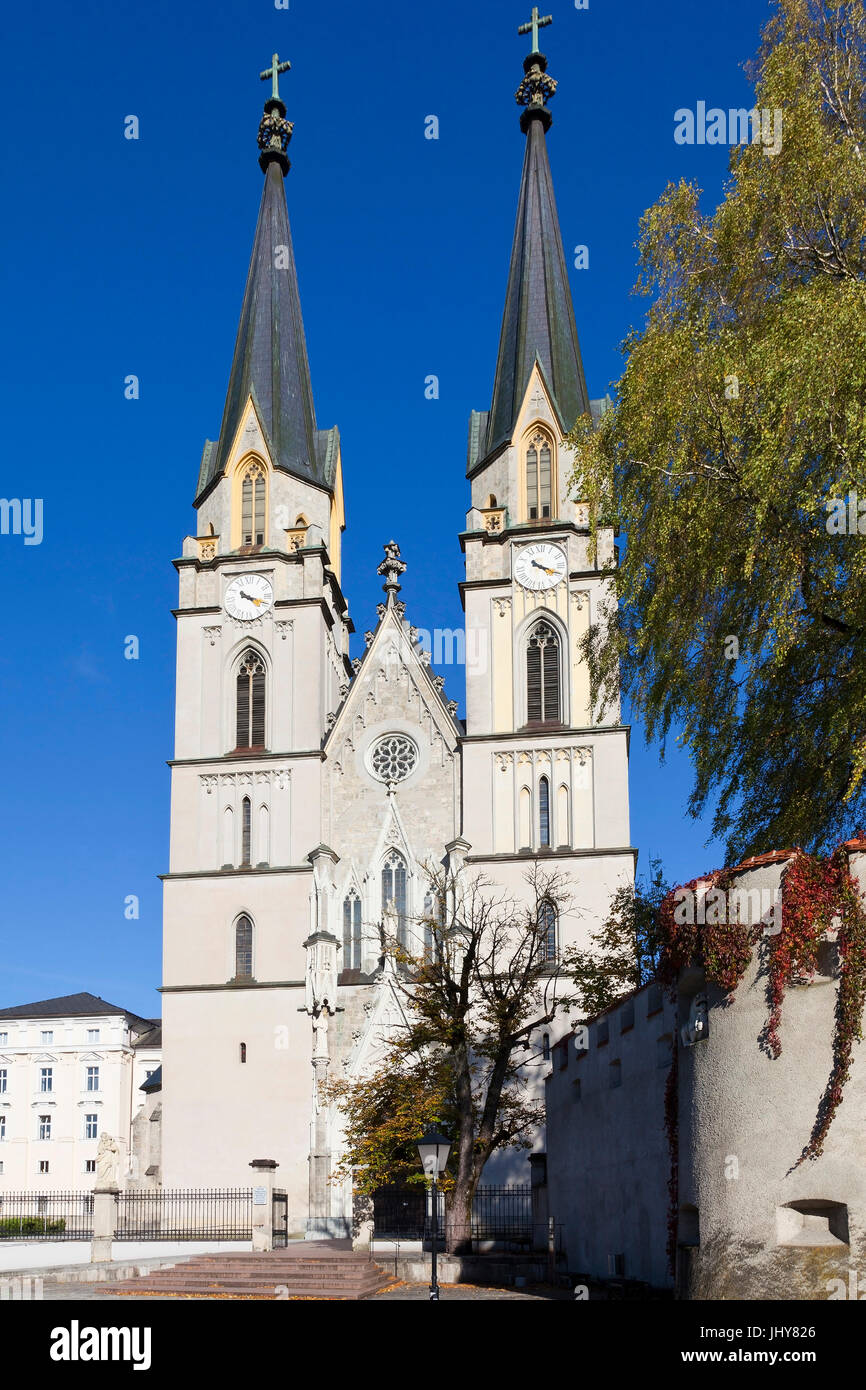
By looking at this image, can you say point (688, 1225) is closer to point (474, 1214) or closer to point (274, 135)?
point (474, 1214)

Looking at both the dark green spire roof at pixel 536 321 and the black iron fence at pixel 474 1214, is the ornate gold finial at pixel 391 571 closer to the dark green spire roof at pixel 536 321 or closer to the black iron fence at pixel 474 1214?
the dark green spire roof at pixel 536 321

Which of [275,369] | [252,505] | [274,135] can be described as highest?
[274,135]

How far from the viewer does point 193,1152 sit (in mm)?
40531

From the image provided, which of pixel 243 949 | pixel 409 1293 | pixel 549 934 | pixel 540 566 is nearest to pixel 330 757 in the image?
pixel 243 949

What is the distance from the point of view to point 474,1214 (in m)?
35.7

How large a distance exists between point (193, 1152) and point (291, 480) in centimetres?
2026

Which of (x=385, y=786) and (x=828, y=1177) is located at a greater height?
(x=385, y=786)

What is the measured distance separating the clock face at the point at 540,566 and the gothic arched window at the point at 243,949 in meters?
12.6

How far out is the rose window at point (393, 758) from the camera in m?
43.9

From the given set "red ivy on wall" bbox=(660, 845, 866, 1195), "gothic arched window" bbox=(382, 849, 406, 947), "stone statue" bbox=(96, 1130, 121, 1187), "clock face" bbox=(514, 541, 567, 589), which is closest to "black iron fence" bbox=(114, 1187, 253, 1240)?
"stone statue" bbox=(96, 1130, 121, 1187)

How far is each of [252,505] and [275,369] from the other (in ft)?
16.0
